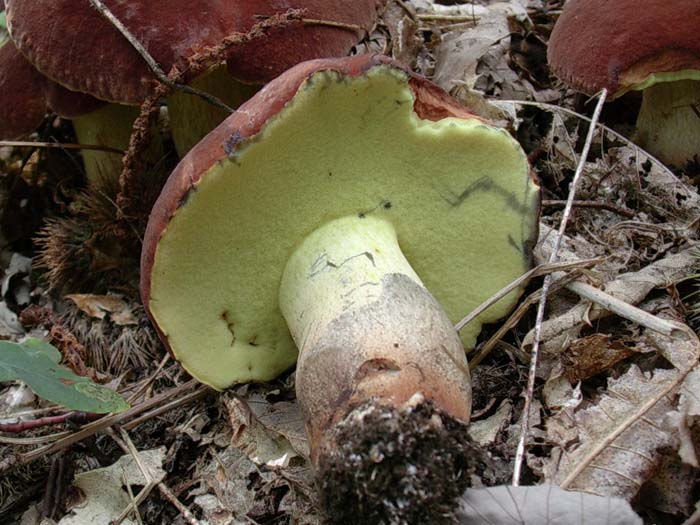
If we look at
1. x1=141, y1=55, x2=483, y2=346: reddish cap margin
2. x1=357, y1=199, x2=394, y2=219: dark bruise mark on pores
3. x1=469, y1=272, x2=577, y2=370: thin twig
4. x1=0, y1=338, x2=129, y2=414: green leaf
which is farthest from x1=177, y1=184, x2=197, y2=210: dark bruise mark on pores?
x1=469, y1=272, x2=577, y2=370: thin twig

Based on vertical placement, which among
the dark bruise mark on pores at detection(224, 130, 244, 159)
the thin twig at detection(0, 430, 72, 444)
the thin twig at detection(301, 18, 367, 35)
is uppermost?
the thin twig at detection(301, 18, 367, 35)

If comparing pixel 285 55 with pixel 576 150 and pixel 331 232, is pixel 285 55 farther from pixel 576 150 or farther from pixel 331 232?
pixel 576 150

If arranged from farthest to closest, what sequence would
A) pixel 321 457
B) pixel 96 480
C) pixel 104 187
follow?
→ 1. pixel 104 187
2. pixel 96 480
3. pixel 321 457

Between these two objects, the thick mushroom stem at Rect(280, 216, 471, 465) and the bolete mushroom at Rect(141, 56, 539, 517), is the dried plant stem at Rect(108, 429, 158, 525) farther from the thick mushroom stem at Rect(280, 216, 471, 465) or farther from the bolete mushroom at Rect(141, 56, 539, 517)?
the thick mushroom stem at Rect(280, 216, 471, 465)

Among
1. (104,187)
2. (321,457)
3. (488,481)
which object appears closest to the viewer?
(321,457)

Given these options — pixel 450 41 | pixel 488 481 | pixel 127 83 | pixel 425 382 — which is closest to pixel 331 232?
pixel 425 382

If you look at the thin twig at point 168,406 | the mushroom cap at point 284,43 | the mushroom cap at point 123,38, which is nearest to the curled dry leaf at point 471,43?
the mushroom cap at point 284,43

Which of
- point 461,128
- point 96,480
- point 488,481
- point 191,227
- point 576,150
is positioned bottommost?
point 96,480

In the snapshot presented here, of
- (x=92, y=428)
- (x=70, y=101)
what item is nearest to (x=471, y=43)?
(x=70, y=101)
